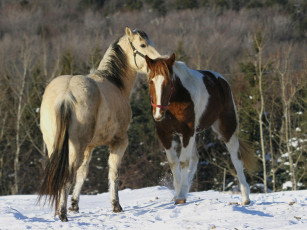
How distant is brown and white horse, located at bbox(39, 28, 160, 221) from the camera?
573 cm

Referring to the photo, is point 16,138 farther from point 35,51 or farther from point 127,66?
point 127,66

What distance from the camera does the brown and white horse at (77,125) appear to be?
18.8ft

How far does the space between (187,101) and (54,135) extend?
1.93 meters

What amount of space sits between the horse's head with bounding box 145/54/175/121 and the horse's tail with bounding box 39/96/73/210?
109 cm

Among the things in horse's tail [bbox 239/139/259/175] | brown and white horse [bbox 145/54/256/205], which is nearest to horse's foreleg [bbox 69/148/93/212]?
brown and white horse [bbox 145/54/256/205]

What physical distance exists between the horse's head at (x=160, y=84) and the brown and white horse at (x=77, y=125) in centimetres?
65

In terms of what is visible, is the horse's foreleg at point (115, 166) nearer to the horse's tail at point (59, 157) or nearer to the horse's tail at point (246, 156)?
the horse's tail at point (59, 157)

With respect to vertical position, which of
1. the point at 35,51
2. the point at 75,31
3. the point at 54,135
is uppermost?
the point at 75,31

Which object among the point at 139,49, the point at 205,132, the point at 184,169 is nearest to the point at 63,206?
the point at 184,169

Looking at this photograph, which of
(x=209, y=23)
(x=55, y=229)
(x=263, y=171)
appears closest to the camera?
(x=55, y=229)

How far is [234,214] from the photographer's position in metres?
5.91

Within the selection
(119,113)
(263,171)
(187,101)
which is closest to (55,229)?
(119,113)

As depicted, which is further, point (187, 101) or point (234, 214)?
point (187, 101)

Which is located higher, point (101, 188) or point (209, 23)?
point (209, 23)
